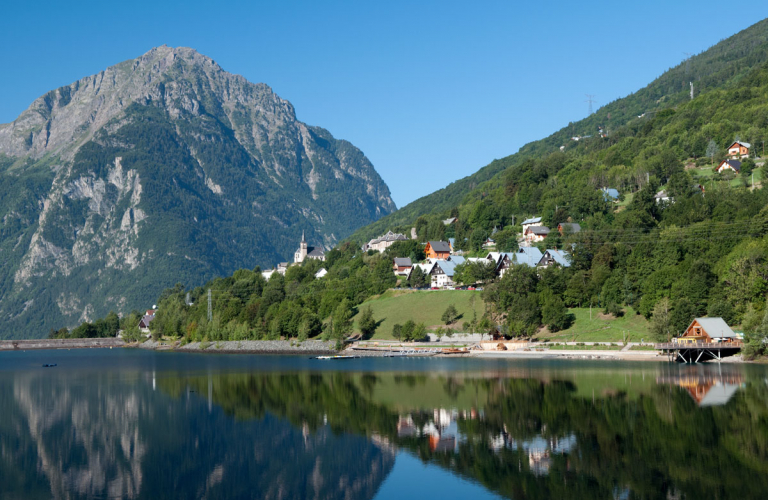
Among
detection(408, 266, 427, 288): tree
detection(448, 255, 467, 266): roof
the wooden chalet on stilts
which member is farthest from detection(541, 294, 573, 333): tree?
detection(448, 255, 467, 266): roof

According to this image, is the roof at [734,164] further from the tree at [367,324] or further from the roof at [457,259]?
the tree at [367,324]

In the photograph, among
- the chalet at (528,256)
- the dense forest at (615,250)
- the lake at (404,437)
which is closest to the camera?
the lake at (404,437)

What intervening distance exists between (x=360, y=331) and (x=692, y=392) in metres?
74.2

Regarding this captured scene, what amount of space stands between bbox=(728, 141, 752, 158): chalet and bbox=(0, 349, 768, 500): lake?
98.5 metres

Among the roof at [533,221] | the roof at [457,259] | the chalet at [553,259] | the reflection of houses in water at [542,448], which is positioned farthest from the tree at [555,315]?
the reflection of houses in water at [542,448]

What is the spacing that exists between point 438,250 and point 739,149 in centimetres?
6837

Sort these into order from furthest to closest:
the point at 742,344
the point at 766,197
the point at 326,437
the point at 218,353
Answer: the point at 218,353, the point at 766,197, the point at 742,344, the point at 326,437

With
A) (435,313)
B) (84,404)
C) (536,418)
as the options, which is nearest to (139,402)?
(84,404)

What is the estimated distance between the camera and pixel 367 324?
120 m

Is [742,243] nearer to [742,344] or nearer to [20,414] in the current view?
[742,344]

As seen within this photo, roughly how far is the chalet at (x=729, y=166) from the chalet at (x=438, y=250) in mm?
60113

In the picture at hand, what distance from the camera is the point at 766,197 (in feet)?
383

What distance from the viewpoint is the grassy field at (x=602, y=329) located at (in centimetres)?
9362

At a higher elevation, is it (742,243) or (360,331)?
(742,243)
